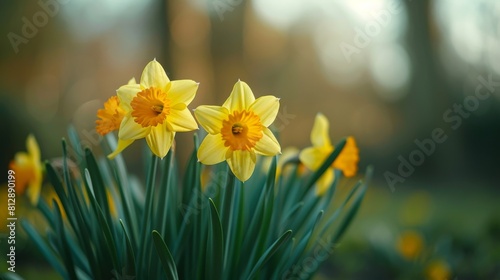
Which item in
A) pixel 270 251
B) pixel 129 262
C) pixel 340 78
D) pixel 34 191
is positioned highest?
pixel 340 78

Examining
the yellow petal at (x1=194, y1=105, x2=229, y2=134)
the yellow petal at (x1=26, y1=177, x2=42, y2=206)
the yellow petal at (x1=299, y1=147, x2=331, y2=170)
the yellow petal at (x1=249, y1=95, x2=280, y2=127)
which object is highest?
the yellow petal at (x1=249, y1=95, x2=280, y2=127)

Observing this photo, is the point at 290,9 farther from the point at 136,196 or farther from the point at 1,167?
the point at 136,196

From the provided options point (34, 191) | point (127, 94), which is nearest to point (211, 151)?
point (127, 94)

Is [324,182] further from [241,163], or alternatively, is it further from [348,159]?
[241,163]

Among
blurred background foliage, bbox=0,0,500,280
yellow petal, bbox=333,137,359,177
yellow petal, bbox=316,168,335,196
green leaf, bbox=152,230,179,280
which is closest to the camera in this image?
green leaf, bbox=152,230,179,280

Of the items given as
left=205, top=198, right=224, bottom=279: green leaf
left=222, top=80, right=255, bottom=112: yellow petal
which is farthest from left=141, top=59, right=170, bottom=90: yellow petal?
left=205, top=198, right=224, bottom=279: green leaf

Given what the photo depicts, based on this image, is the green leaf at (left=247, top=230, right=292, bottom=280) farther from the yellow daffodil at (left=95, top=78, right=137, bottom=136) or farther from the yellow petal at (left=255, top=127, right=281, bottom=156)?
the yellow daffodil at (left=95, top=78, right=137, bottom=136)

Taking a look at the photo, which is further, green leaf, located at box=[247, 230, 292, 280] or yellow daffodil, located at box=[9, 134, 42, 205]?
yellow daffodil, located at box=[9, 134, 42, 205]

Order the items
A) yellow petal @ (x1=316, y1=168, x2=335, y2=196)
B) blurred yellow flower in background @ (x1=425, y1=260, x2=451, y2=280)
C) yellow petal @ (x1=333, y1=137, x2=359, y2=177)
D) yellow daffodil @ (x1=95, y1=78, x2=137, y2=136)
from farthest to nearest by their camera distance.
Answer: blurred yellow flower in background @ (x1=425, y1=260, x2=451, y2=280)
yellow petal @ (x1=316, y1=168, x2=335, y2=196)
yellow petal @ (x1=333, y1=137, x2=359, y2=177)
yellow daffodil @ (x1=95, y1=78, x2=137, y2=136)
